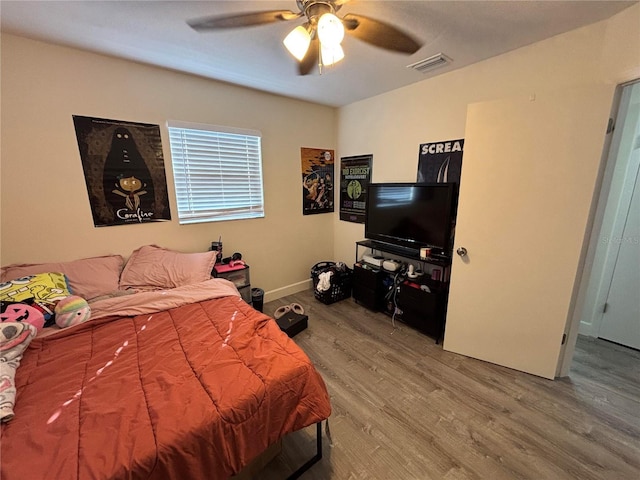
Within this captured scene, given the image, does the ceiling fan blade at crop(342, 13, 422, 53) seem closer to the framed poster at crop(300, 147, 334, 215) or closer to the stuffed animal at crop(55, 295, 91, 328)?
the framed poster at crop(300, 147, 334, 215)

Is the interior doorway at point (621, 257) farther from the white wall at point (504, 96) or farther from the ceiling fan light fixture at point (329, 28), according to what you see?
the ceiling fan light fixture at point (329, 28)

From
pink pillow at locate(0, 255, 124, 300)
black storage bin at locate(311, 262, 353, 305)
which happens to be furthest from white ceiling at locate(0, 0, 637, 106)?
black storage bin at locate(311, 262, 353, 305)

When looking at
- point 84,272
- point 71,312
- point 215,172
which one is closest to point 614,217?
point 215,172

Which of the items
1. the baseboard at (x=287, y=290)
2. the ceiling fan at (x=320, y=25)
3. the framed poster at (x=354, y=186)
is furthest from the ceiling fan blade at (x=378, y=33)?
the baseboard at (x=287, y=290)

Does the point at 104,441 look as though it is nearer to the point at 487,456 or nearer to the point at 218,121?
the point at 487,456

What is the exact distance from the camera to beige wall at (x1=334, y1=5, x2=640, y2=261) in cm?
156

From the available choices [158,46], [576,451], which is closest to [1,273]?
[158,46]

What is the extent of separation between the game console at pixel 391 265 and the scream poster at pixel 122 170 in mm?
2266

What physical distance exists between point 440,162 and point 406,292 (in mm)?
1278

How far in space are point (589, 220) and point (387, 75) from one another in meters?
1.90

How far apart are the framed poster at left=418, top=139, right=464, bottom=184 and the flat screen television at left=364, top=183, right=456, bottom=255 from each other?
19cm

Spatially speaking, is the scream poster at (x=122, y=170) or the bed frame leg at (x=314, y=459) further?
the scream poster at (x=122, y=170)

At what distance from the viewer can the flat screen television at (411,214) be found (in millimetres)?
2321

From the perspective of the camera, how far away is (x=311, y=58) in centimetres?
184
